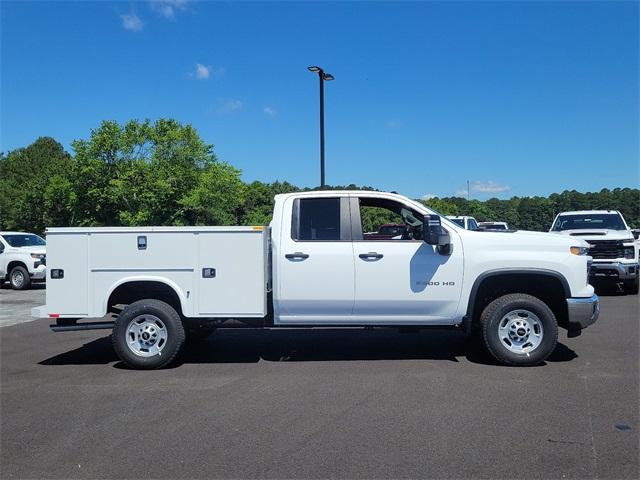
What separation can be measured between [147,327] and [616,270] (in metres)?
11.1

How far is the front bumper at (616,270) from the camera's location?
1379cm

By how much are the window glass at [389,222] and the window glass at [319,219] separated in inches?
13.1

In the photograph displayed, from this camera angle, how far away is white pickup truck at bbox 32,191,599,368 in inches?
273

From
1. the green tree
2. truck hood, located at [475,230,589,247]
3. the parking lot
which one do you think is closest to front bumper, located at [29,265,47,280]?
the parking lot

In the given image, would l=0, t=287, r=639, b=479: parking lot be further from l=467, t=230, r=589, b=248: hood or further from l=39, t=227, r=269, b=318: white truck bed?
l=467, t=230, r=589, b=248: hood

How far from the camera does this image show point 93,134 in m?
44.2

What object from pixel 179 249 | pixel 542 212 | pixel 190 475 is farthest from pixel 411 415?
pixel 542 212

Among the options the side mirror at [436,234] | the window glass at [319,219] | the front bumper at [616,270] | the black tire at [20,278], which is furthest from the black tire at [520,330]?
the black tire at [20,278]

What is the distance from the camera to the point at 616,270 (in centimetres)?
1377

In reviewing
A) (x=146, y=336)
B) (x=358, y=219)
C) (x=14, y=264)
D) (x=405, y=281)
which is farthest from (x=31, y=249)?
(x=405, y=281)

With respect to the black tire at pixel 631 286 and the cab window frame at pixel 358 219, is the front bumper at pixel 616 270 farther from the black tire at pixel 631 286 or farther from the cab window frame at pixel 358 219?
the cab window frame at pixel 358 219

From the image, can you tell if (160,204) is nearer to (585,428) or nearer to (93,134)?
(93,134)

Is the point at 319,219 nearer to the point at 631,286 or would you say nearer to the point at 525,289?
the point at 525,289

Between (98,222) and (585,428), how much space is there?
45.8 metres
